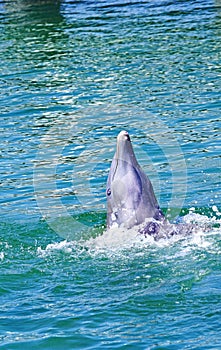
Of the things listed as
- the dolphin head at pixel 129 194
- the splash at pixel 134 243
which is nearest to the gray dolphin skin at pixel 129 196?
the dolphin head at pixel 129 194

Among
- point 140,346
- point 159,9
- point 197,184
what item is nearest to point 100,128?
point 197,184

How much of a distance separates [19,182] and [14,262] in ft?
10.6

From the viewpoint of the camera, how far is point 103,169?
12.7 m

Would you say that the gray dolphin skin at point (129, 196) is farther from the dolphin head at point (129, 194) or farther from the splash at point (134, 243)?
the splash at point (134, 243)

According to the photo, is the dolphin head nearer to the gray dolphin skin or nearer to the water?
the gray dolphin skin

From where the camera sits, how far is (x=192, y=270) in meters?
8.48

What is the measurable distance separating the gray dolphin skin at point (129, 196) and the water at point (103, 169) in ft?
0.57

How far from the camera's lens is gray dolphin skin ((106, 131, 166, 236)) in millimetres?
9164

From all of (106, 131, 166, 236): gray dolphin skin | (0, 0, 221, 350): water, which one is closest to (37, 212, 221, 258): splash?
(0, 0, 221, 350): water

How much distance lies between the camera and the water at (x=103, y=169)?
777cm

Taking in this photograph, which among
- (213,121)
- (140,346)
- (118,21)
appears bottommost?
(140,346)

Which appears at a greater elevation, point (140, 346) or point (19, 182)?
point (19, 182)

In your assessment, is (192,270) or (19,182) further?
(19,182)

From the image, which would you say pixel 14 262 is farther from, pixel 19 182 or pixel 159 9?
pixel 159 9
